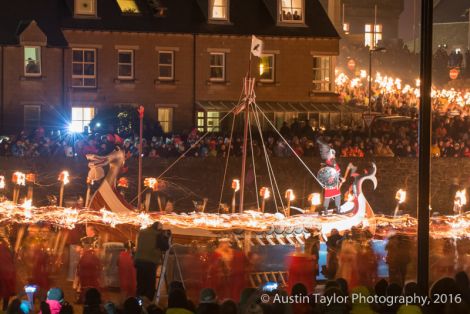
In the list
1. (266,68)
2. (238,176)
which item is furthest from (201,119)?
(238,176)

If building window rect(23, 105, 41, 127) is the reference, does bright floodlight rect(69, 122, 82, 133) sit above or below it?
below

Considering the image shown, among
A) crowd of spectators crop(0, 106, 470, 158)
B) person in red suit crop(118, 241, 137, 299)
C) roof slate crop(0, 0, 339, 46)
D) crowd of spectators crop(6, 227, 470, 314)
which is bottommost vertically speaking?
person in red suit crop(118, 241, 137, 299)

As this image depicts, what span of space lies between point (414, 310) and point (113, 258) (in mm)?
8446

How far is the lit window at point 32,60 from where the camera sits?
3816 centimetres

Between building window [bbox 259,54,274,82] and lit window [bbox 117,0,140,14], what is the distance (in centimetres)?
565

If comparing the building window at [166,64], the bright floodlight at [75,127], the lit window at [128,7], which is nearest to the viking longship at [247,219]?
the bright floodlight at [75,127]

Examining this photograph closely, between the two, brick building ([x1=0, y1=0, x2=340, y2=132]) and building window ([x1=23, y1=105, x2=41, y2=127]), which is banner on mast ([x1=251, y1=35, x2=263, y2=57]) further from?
building window ([x1=23, y1=105, x2=41, y2=127])

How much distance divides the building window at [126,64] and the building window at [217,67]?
131 inches

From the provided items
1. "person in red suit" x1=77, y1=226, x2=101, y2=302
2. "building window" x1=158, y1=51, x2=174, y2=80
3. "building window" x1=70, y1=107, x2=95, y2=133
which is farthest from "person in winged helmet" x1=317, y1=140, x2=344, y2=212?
"building window" x1=70, y1=107, x2=95, y2=133

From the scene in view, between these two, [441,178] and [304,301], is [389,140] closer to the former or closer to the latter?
→ [441,178]

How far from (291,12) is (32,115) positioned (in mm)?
11694

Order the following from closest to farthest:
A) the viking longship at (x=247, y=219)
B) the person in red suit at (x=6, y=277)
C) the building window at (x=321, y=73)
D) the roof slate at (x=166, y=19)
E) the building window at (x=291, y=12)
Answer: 1. the person in red suit at (x=6, y=277)
2. the viking longship at (x=247, y=219)
3. the roof slate at (x=166, y=19)
4. the building window at (x=291, y=12)
5. the building window at (x=321, y=73)

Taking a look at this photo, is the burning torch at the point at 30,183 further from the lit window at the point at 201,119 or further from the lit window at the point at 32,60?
the lit window at the point at 201,119

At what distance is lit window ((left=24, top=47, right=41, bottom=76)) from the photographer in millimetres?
38156
